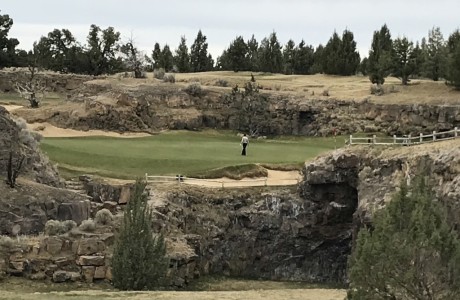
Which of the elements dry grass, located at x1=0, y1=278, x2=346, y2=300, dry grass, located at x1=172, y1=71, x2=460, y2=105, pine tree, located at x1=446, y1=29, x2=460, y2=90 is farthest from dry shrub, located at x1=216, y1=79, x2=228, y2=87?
dry grass, located at x1=0, y1=278, x2=346, y2=300

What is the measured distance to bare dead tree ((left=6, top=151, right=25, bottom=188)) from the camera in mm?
29156

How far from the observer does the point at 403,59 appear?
59.7 m

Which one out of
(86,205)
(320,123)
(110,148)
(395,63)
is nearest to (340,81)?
(395,63)

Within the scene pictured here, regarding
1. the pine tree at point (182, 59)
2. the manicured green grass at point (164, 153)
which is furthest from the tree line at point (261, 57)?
the manicured green grass at point (164, 153)

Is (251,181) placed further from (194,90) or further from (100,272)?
(194,90)

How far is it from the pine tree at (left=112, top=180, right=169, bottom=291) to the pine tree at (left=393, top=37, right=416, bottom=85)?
133ft

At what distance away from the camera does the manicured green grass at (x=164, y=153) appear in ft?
120

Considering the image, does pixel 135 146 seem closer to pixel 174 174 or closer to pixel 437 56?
pixel 174 174

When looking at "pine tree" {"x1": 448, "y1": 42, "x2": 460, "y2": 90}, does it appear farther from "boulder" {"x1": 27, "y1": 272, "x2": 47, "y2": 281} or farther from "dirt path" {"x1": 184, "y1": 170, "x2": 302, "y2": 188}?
"boulder" {"x1": 27, "y1": 272, "x2": 47, "y2": 281}

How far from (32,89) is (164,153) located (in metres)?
25.0

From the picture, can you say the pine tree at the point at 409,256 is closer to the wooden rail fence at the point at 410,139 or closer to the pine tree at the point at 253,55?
the wooden rail fence at the point at 410,139

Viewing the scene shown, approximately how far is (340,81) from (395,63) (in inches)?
276

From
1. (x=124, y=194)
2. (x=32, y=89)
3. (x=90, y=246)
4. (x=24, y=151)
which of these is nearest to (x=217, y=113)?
(x=32, y=89)

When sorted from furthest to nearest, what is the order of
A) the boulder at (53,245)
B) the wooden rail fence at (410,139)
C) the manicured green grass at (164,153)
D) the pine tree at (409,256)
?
1. the manicured green grass at (164,153)
2. the wooden rail fence at (410,139)
3. the boulder at (53,245)
4. the pine tree at (409,256)
